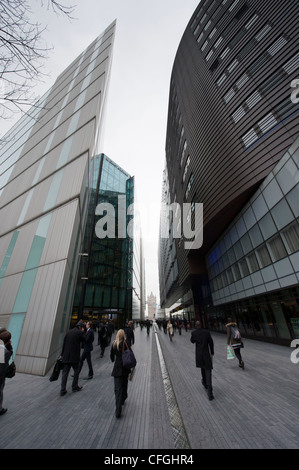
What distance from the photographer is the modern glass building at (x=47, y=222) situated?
7.70m

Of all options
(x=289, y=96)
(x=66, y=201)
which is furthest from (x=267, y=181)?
(x=66, y=201)

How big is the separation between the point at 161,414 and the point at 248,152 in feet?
47.9

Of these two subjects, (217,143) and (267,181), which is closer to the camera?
(267,181)

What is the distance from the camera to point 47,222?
1045 centimetres

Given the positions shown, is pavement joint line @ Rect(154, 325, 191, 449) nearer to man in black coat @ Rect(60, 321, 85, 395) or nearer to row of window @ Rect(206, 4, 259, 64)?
man in black coat @ Rect(60, 321, 85, 395)

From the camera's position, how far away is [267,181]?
39.2 feet

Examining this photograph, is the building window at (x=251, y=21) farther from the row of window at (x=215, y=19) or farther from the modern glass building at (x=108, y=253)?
the modern glass building at (x=108, y=253)

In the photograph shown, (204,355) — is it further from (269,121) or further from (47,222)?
(269,121)

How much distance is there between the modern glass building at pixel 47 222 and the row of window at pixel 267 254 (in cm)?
1200

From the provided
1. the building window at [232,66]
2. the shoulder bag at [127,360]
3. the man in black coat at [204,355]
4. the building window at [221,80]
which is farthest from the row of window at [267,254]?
the building window at [221,80]

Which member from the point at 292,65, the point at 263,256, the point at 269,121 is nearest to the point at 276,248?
the point at 263,256

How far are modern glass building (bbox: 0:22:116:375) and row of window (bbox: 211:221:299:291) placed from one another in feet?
39.4
